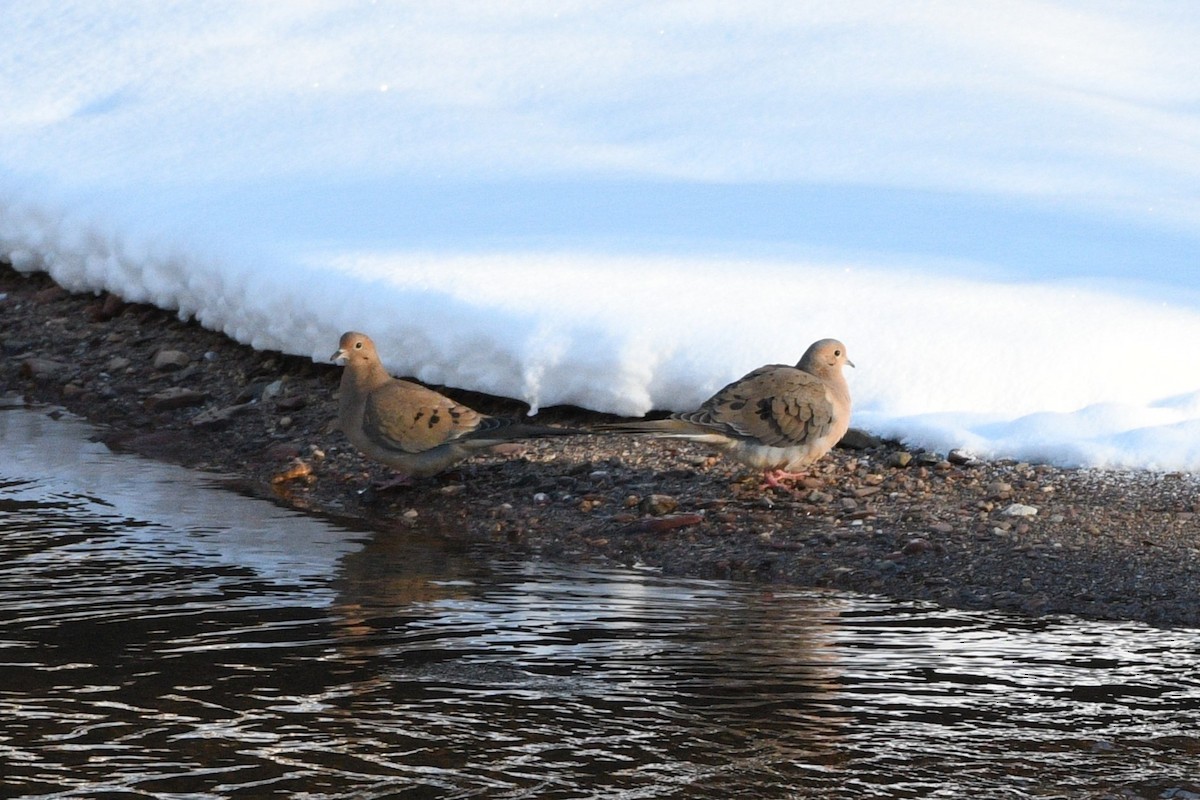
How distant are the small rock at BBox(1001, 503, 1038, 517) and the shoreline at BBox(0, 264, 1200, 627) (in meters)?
0.01

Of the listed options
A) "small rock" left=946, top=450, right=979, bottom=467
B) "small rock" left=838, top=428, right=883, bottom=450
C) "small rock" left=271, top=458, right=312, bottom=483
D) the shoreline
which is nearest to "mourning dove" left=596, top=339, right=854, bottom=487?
the shoreline

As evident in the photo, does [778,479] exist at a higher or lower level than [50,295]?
lower

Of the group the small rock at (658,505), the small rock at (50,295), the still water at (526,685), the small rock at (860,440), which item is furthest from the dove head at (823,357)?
the small rock at (50,295)

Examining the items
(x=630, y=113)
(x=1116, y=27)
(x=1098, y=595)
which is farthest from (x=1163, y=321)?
(x=1116, y=27)

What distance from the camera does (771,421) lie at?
20.5 feet

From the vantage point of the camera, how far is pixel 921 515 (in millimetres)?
5938

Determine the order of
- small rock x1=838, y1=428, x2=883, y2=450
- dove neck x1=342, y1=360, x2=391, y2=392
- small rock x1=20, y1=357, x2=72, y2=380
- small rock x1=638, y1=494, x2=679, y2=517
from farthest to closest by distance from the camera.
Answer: small rock x1=20, y1=357, x2=72, y2=380 → dove neck x1=342, y1=360, x2=391, y2=392 → small rock x1=838, y1=428, x2=883, y2=450 → small rock x1=638, y1=494, x2=679, y2=517

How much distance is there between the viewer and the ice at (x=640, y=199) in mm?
6938

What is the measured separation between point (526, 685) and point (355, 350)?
2766 mm

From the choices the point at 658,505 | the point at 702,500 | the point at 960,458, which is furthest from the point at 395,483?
the point at 960,458

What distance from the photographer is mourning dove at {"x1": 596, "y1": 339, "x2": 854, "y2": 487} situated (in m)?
6.25

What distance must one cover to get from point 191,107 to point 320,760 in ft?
25.5

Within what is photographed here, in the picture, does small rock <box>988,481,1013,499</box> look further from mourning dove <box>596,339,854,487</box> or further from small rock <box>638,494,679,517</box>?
small rock <box>638,494,679,517</box>

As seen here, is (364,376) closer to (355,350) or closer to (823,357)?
(355,350)
